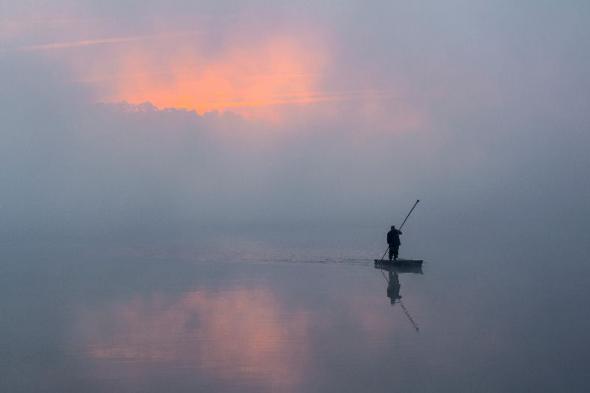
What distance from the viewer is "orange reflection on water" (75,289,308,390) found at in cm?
1248

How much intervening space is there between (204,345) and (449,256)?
2419 centimetres

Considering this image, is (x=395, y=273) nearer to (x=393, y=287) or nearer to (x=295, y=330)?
(x=393, y=287)

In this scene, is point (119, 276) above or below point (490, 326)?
above

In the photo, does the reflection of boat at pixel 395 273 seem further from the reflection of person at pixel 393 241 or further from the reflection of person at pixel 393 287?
the reflection of person at pixel 393 241

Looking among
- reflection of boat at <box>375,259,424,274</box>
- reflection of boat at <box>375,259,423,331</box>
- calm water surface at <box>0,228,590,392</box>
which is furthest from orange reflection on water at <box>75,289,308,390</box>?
reflection of boat at <box>375,259,424,274</box>

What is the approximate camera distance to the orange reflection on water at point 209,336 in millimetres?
12477

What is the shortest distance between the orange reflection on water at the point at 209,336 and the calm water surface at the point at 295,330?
3 centimetres

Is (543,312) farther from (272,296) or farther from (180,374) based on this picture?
(180,374)

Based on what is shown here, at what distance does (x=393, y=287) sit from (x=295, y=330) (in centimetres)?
810

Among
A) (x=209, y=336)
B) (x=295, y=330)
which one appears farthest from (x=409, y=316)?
(x=209, y=336)

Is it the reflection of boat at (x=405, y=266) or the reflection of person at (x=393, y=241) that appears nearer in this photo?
the reflection of boat at (x=405, y=266)

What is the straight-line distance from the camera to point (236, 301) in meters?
19.8

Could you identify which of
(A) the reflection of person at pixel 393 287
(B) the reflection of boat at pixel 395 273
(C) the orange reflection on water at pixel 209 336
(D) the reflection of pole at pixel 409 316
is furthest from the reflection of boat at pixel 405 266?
(C) the orange reflection on water at pixel 209 336

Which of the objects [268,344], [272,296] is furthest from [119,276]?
[268,344]
